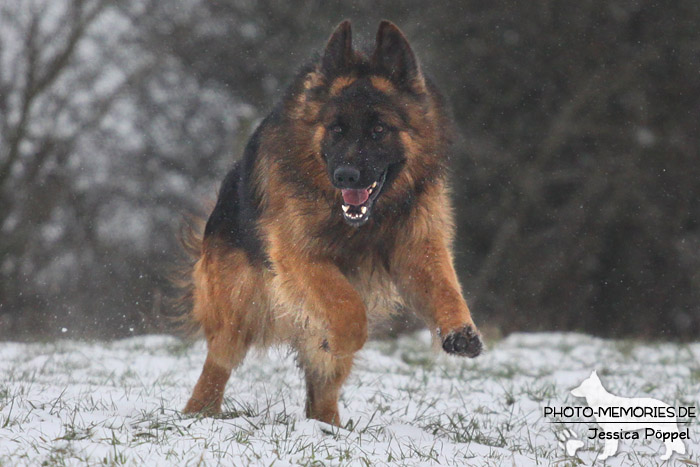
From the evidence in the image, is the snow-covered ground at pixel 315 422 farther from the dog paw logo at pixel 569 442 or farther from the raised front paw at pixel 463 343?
the raised front paw at pixel 463 343

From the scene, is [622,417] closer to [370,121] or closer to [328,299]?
[328,299]

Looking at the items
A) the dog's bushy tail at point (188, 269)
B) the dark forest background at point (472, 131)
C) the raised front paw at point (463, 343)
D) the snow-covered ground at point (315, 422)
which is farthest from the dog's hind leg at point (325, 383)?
the dark forest background at point (472, 131)

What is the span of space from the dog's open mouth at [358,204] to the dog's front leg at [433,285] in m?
0.41

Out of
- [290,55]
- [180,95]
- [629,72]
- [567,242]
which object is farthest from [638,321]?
[180,95]

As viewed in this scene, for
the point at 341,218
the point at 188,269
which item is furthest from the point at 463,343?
the point at 188,269

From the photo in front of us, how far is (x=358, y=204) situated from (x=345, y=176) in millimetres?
253

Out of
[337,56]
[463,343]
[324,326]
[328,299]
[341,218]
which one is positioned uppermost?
[337,56]

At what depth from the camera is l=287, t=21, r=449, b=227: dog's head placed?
4.42m

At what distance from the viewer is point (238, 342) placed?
17.2ft

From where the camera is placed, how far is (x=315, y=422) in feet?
12.9

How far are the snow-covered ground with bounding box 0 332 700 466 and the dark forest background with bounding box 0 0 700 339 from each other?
4127 mm

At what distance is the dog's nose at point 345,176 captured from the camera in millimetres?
4219

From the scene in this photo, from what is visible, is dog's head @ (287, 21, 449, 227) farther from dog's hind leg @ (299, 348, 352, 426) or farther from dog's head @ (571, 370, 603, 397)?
dog's head @ (571, 370, 603, 397)

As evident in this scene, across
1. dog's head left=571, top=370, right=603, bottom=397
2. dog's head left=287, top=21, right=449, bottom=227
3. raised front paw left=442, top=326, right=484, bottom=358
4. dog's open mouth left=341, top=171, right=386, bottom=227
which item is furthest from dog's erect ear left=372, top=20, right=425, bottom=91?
dog's head left=571, top=370, right=603, bottom=397
